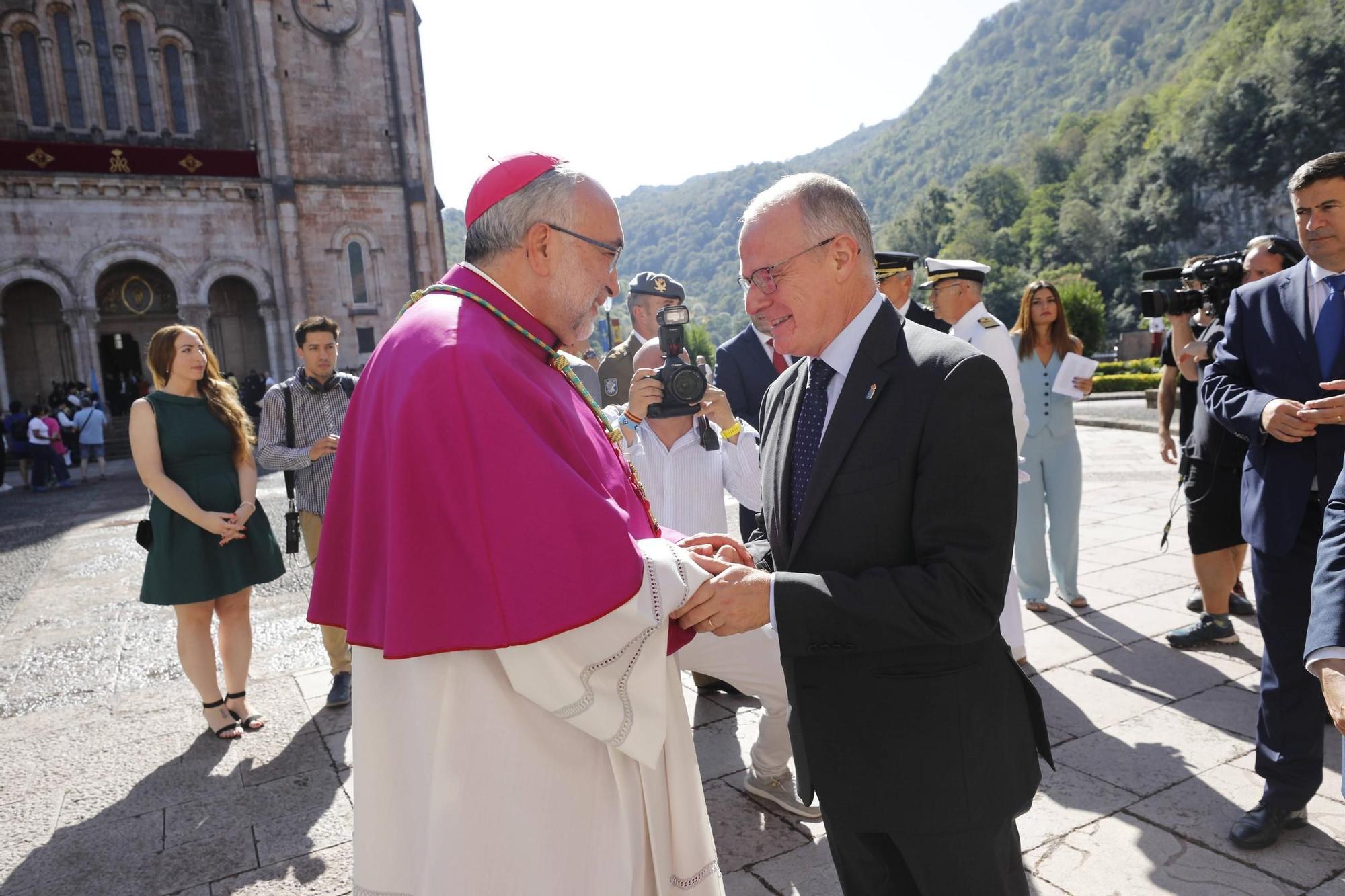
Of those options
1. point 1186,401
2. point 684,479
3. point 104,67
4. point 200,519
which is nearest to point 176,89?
point 104,67

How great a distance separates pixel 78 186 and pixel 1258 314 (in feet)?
101

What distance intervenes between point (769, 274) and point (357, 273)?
3025 centimetres

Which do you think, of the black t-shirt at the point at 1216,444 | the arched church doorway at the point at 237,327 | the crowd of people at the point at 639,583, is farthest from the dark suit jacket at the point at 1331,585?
the arched church doorway at the point at 237,327

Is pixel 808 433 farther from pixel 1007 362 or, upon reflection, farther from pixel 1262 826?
pixel 1007 362

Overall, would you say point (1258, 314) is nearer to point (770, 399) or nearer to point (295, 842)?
point (770, 399)

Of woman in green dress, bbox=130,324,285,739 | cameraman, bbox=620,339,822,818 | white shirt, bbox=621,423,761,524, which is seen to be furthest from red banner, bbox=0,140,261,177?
white shirt, bbox=621,423,761,524

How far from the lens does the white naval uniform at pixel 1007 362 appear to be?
4.19m

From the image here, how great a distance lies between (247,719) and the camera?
4484mm

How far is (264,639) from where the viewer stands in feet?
19.7

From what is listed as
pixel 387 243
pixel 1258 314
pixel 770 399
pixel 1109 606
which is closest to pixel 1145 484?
pixel 1109 606

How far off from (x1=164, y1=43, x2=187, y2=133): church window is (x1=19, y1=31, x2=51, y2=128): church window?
354 centimetres

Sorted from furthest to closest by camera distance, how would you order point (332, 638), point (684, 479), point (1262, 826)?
point (332, 638)
point (684, 479)
point (1262, 826)

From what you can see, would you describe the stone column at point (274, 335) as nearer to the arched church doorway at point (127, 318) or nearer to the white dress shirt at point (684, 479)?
the arched church doorway at point (127, 318)

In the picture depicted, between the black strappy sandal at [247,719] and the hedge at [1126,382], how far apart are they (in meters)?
23.7
